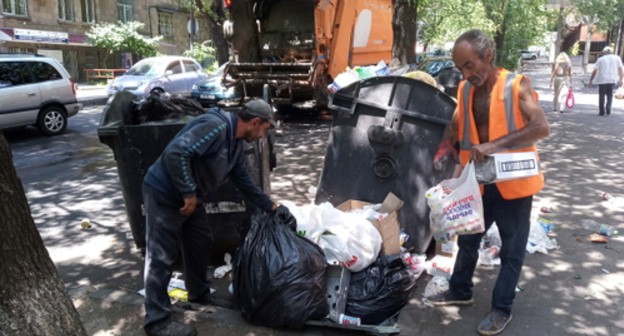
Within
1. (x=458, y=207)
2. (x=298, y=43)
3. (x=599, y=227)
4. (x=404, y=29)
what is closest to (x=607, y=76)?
(x=404, y=29)

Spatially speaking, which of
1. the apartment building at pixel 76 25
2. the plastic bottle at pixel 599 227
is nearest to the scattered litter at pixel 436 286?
the plastic bottle at pixel 599 227

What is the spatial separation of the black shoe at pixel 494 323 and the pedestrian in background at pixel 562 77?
35.5 feet

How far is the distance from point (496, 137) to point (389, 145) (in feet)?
4.30

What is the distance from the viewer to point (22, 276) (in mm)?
2078

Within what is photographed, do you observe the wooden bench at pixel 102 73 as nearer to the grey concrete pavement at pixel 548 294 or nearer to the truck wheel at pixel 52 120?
the truck wheel at pixel 52 120

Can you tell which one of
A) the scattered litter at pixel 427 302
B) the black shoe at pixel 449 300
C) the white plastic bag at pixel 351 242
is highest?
the white plastic bag at pixel 351 242

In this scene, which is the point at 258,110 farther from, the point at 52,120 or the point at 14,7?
the point at 14,7

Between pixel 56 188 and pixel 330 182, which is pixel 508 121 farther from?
pixel 56 188

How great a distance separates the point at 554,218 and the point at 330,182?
239 cm

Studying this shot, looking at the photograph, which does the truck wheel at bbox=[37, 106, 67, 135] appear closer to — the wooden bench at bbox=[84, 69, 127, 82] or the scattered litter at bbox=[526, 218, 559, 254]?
the scattered litter at bbox=[526, 218, 559, 254]

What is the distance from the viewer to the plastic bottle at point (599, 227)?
14.8ft

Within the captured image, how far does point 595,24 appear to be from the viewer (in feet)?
109

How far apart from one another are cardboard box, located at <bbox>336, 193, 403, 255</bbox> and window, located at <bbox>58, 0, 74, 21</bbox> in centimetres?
2993

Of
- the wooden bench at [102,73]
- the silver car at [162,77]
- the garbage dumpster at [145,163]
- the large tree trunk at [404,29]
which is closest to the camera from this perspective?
the garbage dumpster at [145,163]
